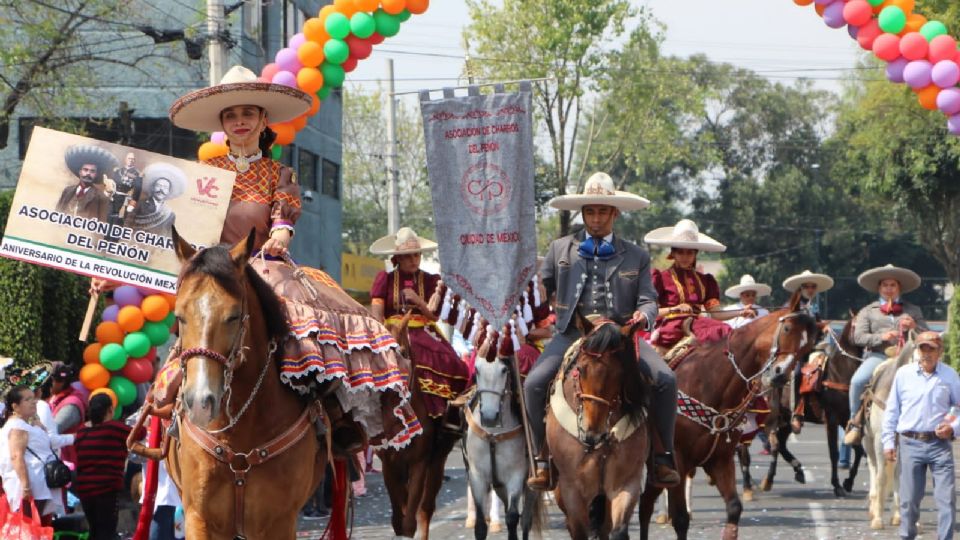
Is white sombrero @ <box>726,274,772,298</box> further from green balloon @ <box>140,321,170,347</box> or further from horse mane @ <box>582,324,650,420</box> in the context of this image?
horse mane @ <box>582,324,650,420</box>

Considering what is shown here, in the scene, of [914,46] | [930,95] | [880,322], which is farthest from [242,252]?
[880,322]

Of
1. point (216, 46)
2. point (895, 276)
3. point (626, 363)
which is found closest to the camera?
point (626, 363)

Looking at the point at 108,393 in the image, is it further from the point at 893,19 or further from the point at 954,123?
the point at 954,123

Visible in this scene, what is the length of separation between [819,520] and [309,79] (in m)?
7.49

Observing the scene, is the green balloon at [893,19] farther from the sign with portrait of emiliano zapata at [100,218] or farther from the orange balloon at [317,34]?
the sign with portrait of emiliano zapata at [100,218]

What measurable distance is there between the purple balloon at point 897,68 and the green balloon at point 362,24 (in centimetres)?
494

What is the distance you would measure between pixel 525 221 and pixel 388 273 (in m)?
2.88

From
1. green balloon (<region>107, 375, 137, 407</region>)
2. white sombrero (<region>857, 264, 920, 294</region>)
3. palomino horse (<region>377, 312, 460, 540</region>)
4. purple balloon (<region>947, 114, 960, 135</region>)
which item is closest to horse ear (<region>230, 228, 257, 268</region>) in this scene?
palomino horse (<region>377, 312, 460, 540</region>)

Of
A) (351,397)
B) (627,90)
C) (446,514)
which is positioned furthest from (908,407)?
(627,90)

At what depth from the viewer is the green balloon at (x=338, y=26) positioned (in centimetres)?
1410

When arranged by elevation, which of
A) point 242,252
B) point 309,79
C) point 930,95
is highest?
point 309,79

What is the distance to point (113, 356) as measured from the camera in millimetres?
13969

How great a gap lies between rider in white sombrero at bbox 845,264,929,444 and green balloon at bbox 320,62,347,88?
6.99 meters

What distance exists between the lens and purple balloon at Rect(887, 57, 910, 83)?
14.2 meters
